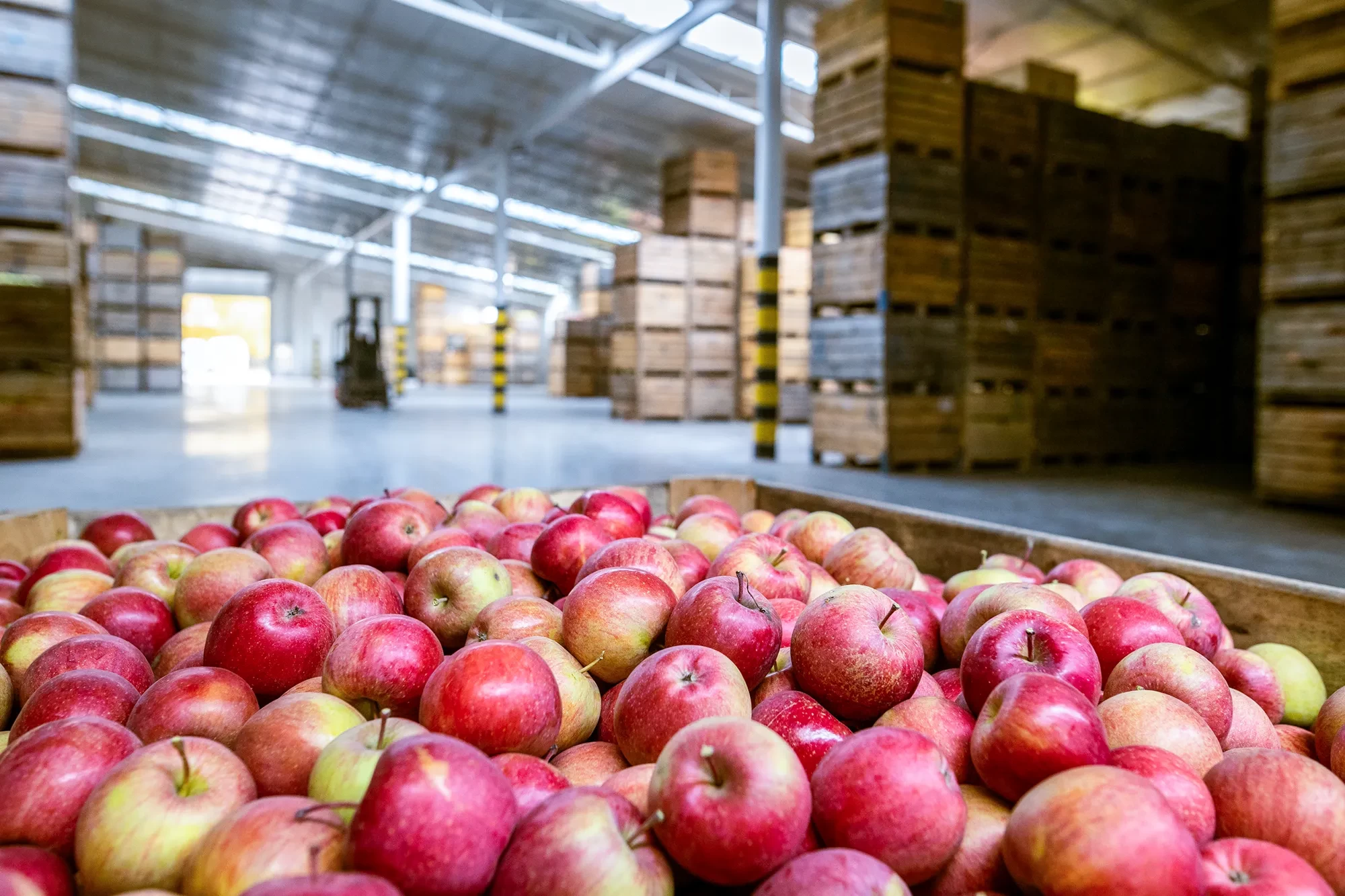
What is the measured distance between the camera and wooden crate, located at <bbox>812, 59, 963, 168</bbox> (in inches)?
303

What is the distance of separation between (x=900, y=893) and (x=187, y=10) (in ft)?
60.3

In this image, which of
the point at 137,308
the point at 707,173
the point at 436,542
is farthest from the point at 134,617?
the point at 137,308

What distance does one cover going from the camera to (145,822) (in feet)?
3.14

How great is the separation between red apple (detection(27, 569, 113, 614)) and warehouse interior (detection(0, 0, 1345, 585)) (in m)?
2.77

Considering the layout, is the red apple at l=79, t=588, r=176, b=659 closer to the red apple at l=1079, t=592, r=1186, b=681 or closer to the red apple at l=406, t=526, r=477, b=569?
the red apple at l=406, t=526, r=477, b=569

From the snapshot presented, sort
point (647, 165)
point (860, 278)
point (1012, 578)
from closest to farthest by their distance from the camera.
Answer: point (1012, 578)
point (860, 278)
point (647, 165)

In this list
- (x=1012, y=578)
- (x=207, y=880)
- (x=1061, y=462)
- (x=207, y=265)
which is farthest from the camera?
(x=207, y=265)

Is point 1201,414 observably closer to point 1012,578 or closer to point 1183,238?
point 1183,238

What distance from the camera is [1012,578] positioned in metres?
1.98

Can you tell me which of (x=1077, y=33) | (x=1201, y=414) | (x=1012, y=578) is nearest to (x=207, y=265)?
(x=1077, y=33)

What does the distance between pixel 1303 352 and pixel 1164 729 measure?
5.62 m

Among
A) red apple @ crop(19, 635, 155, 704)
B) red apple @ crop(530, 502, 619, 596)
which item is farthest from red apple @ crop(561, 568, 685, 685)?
red apple @ crop(19, 635, 155, 704)

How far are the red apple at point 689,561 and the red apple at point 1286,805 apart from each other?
39.4 inches

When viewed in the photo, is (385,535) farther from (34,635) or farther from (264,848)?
(264,848)
